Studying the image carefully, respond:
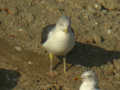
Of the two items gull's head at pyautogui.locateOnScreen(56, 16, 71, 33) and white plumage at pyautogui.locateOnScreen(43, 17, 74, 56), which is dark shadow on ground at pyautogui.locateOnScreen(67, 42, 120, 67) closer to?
white plumage at pyautogui.locateOnScreen(43, 17, 74, 56)

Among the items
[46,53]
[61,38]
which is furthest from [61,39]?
[46,53]

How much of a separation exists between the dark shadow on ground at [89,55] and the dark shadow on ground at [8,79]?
5.77 ft

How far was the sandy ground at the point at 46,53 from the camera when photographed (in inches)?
333

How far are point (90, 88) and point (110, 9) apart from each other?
4718mm

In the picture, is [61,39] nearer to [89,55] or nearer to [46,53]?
[46,53]

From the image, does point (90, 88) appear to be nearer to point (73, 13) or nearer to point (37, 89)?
point (37, 89)

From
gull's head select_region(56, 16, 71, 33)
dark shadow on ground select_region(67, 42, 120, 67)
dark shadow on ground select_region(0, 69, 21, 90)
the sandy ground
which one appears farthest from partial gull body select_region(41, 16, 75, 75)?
dark shadow on ground select_region(0, 69, 21, 90)

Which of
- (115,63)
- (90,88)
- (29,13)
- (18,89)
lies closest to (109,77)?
(115,63)

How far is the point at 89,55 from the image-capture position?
9641 millimetres

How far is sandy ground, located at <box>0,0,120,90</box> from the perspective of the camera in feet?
27.8

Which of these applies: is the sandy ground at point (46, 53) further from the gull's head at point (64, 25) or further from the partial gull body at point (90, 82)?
the gull's head at point (64, 25)

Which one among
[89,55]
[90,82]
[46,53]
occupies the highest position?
[90,82]

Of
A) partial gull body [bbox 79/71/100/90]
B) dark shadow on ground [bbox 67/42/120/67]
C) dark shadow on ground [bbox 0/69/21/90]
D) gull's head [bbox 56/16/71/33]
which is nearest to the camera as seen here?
partial gull body [bbox 79/71/100/90]

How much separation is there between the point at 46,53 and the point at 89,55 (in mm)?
1228
